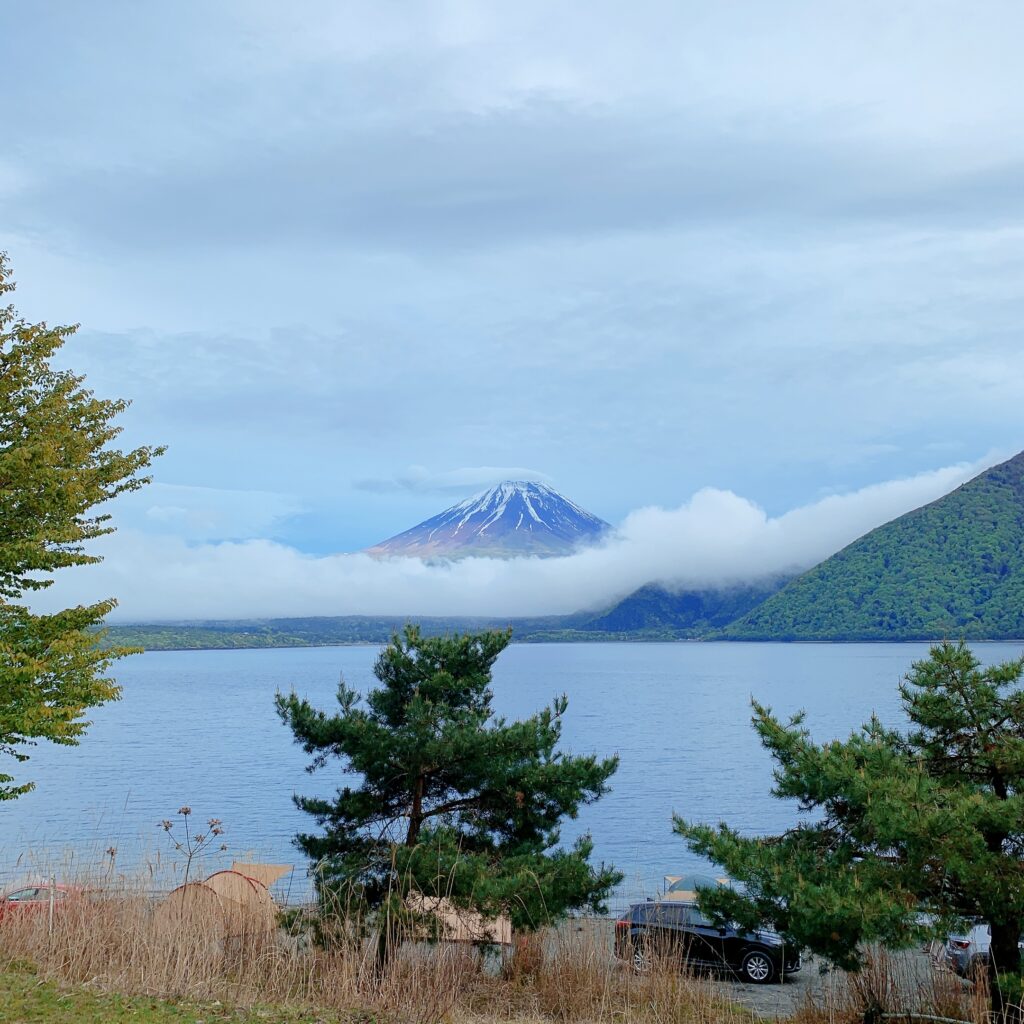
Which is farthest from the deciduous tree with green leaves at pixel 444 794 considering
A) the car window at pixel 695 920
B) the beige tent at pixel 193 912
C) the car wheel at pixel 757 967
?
the car wheel at pixel 757 967

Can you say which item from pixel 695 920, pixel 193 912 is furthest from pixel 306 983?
pixel 695 920

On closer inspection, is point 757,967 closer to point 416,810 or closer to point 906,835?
point 416,810

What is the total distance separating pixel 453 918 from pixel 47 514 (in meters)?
7.39

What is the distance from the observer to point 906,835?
798 centimetres

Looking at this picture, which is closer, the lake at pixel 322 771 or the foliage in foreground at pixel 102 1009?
the foliage in foreground at pixel 102 1009

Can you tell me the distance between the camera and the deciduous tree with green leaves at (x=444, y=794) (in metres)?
10.8

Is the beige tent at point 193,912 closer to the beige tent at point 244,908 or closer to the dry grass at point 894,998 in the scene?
the beige tent at point 244,908

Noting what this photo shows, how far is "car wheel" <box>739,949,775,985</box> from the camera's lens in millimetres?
15727

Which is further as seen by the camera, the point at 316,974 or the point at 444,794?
Result: the point at 444,794

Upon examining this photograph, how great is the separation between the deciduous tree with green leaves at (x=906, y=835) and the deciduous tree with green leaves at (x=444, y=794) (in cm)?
239

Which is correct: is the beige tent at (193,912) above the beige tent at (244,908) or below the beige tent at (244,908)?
above

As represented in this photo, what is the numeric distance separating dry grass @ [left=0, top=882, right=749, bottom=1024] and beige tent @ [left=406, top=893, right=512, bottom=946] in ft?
1.32

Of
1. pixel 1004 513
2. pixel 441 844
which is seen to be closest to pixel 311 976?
pixel 441 844

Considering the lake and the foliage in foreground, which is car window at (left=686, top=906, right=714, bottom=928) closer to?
the lake
